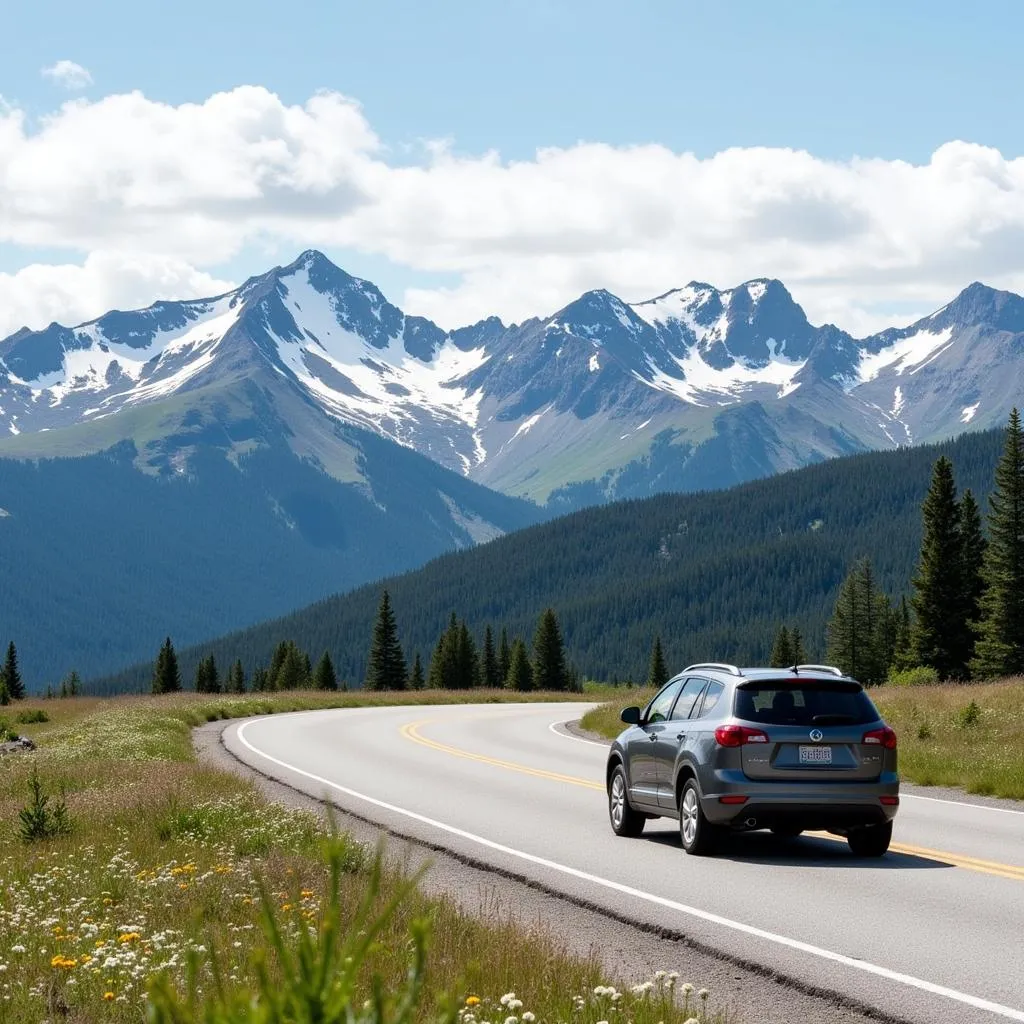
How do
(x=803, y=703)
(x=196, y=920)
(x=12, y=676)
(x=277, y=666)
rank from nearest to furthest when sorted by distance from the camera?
(x=196, y=920) < (x=803, y=703) < (x=12, y=676) < (x=277, y=666)

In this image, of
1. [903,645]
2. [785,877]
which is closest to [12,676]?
[903,645]

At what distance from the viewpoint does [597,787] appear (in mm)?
22188

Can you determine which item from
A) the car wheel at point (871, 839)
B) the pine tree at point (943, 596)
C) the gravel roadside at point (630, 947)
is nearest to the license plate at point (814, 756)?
the car wheel at point (871, 839)

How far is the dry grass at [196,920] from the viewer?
23.2 feet

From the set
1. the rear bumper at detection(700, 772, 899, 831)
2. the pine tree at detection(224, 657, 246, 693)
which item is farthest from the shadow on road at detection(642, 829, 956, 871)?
the pine tree at detection(224, 657, 246, 693)

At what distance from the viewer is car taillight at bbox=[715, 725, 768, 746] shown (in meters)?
13.7

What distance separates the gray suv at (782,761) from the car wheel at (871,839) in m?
0.01

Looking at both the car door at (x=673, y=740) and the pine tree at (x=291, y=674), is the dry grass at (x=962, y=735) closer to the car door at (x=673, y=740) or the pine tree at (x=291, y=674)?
the car door at (x=673, y=740)

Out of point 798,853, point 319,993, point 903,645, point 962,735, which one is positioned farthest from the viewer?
point 903,645

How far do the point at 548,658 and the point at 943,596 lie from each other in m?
42.1

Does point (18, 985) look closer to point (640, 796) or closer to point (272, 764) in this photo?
point (640, 796)

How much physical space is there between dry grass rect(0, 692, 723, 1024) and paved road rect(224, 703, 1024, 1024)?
140 cm

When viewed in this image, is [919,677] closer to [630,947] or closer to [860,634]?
[860,634]

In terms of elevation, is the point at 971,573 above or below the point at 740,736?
above
